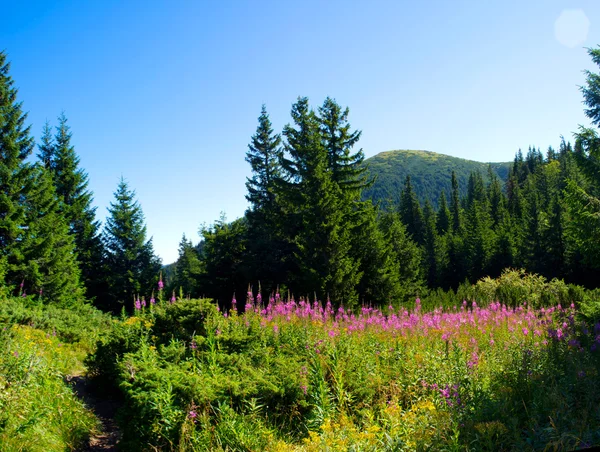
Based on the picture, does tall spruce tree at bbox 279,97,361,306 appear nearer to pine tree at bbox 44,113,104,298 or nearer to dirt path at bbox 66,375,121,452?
dirt path at bbox 66,375,121,452

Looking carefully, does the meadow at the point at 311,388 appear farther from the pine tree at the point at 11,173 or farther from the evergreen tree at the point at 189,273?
the pine tree at the point at 11,173

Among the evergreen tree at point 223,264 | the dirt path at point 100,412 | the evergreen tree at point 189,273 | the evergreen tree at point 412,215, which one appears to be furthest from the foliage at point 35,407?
the evergreen tree at point 412,215

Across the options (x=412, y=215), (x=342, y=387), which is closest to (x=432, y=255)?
(x=412, y=215)

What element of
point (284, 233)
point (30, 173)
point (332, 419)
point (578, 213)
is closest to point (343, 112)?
point (284, 233)

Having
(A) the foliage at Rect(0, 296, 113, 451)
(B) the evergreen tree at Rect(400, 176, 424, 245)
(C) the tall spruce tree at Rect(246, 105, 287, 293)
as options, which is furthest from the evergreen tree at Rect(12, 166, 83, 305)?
(B) the evergreen tree at Rect(400, 176, 424, 245)

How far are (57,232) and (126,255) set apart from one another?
662 centimetres

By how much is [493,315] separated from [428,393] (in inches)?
190

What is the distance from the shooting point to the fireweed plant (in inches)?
123

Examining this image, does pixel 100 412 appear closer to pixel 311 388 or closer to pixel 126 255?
pixel 311 388

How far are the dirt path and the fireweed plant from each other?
38 cm

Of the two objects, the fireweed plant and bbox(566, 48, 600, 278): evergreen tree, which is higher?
bbox(566, 48, 600, 278): evergreen tree

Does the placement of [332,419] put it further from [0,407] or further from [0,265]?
[0,265]

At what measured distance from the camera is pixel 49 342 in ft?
24.7

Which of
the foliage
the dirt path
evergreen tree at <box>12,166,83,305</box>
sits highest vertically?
evergreen tree at <box>12,166,83,305</box>
